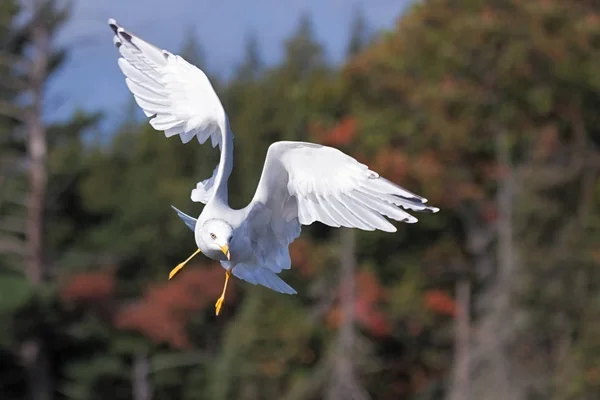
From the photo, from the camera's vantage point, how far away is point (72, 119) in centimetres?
1702

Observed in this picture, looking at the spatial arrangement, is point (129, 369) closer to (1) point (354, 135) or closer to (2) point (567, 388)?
(1) point (354, 135)

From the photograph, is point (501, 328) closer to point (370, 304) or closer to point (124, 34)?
point (370, 304)

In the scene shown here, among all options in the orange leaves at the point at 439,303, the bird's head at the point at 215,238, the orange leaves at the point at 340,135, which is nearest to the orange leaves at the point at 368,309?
the orange leaves at the point at 439,303

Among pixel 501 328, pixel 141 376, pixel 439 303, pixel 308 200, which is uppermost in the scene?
pixel 308 200

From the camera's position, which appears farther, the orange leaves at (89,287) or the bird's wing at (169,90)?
the orange leaves at (89,287)

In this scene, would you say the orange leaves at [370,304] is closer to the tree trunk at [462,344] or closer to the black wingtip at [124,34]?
the tree trunk at [462,344]

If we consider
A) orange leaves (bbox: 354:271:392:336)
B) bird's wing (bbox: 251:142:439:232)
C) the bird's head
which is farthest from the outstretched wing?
orange leaves (bbox: 354:271:392:336)

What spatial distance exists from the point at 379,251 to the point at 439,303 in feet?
4.93

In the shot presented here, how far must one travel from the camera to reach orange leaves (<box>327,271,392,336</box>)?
14.5m

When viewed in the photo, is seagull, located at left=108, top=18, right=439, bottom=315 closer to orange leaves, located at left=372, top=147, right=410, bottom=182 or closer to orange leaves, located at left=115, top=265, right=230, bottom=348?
orange leaves, located at left=372, top=147, right=410, bottom=182

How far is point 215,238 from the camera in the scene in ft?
11.3

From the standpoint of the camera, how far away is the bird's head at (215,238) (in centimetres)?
344

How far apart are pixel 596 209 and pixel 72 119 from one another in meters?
7.54

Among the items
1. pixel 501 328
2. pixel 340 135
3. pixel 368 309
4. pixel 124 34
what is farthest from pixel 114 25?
pixel 340 135
